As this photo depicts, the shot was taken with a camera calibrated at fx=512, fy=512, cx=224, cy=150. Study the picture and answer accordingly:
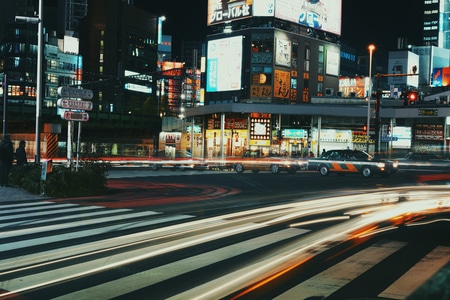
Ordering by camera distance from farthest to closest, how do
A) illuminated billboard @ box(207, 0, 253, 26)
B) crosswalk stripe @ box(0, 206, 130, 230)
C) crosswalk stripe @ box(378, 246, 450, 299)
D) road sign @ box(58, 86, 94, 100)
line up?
Answer: 1. illuminated billboard @ box(207, 0, 253, 26)
2. road sign @ box(58, 86, 94, 100)
3. crosswalk stripe @ box(0, 206, 130, 230)
4. crosswalk stripe @ box(378, 246, 450, 299)

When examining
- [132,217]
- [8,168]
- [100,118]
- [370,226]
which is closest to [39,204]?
[132,217]

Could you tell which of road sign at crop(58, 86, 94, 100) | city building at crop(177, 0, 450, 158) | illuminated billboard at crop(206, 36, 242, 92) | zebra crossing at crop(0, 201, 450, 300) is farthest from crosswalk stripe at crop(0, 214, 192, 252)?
illuminated billboard at crop(206, 36, 242, 92)

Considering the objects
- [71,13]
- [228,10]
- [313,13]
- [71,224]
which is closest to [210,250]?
[71,224]

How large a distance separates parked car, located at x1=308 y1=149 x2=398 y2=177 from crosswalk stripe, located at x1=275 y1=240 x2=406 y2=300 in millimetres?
21334

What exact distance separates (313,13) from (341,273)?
2543 inches

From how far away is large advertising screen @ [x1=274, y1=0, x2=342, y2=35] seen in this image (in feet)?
210

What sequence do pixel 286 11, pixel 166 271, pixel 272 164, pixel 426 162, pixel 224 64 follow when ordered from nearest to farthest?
pixel 166 271
pixel 272 164
pixel 426 162
pixel 286 11
pixel 224 64

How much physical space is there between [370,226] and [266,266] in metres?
4.54

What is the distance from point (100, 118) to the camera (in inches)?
2288

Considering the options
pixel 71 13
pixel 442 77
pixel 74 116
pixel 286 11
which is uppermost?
pixel 71 13

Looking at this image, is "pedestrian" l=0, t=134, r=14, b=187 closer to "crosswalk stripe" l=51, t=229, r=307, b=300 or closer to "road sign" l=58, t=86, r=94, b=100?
"road sign" l=58, t=86, r=94, b=100

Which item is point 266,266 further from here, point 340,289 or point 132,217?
point 132,217

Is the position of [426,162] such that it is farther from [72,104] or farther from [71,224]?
[71,224]

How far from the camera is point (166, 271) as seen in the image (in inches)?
270
